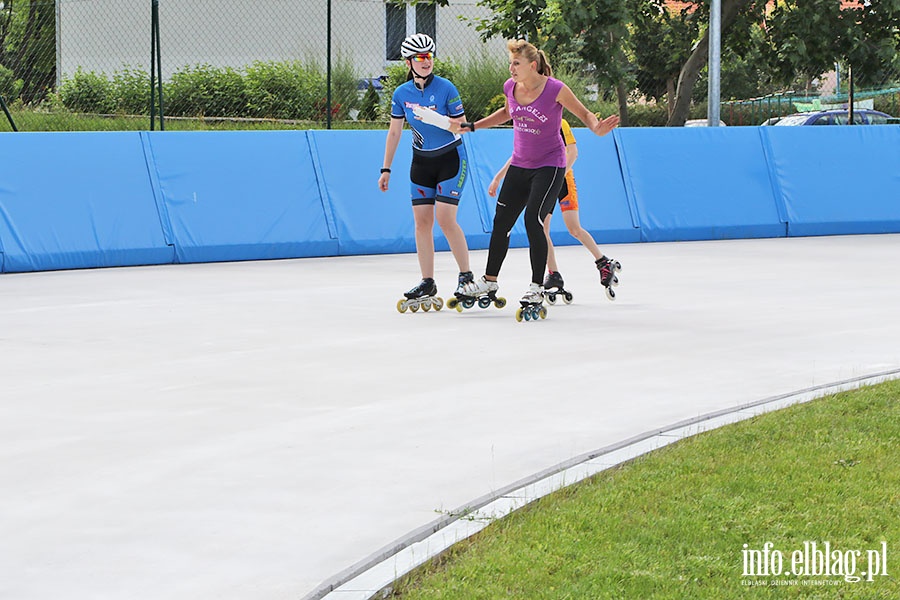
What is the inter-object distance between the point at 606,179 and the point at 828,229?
3416 millimetres

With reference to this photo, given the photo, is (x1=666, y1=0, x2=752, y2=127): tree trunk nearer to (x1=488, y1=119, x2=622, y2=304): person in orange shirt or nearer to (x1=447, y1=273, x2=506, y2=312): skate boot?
(x1=488, y1=119, x2=622, y2=304): person in orange shirt

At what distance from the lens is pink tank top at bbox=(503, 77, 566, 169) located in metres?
9.74

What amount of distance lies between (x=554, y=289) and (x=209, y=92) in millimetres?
13559

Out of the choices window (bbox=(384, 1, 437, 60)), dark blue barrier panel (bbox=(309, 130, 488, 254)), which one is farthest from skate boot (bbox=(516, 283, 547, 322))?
window (bbox=(384, 1, 437, 60))

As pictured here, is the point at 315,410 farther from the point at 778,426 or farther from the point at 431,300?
the point at 431,300

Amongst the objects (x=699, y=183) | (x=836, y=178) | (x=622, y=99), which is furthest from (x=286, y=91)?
(x=836, y=178)

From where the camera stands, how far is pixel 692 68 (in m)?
26.6

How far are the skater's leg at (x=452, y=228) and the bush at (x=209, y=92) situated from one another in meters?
12.5

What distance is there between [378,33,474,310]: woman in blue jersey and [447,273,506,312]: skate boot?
0.21 feet

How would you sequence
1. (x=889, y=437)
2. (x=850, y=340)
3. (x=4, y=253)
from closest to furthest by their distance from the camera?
(x=889, y=437), (x=850, y=340), (x=4, y=253)

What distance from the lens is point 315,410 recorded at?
6.64 meters

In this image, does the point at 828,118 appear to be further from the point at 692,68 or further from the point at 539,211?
the point at 539,211

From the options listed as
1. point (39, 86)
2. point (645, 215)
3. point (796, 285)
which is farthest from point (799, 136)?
point (39, 86)

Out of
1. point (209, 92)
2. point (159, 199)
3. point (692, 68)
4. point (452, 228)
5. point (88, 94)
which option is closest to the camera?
point (452, 228)
